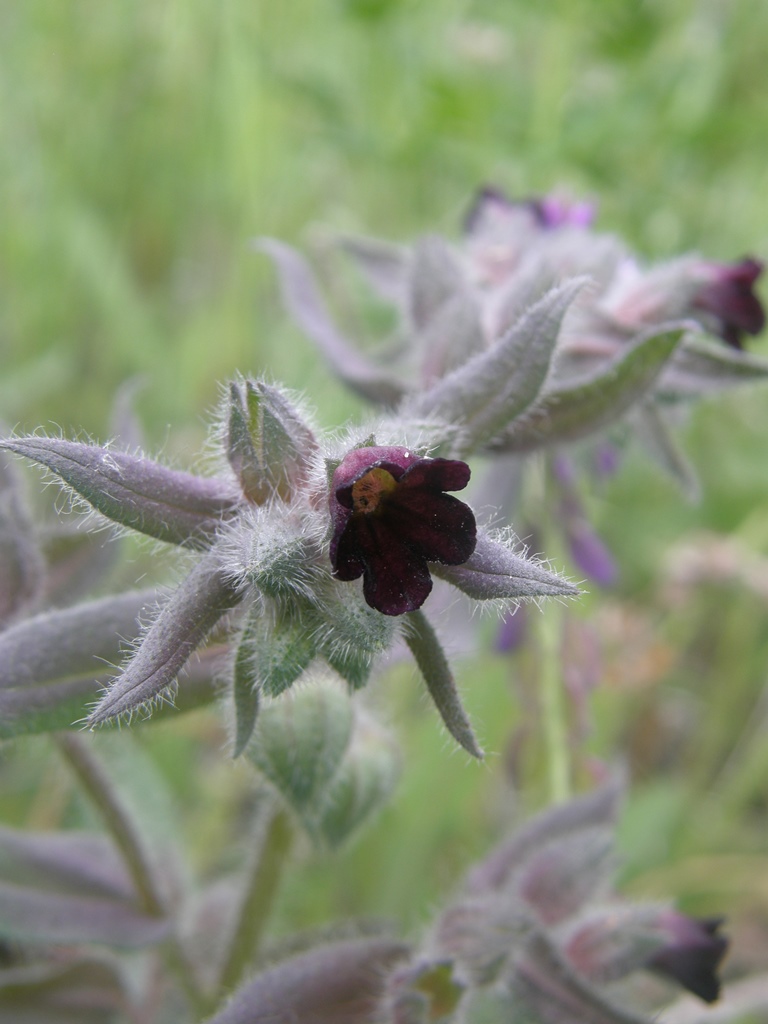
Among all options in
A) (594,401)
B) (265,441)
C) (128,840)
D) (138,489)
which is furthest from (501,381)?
(128,840)

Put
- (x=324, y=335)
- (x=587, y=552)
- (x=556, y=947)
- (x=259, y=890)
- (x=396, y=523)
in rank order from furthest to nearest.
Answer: (x=587, y=552) → (x=324, y=335) → (x=259, y=890) → (x=556, y=947) → (x=396, y=523)

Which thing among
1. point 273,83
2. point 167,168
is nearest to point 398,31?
point 273,83

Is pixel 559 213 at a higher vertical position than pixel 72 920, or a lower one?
higher

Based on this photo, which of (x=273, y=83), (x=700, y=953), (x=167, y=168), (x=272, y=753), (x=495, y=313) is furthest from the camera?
(x=167, y=168)

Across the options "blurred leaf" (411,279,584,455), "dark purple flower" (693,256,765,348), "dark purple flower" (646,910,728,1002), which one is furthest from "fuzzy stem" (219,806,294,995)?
"dark purple flower" (693,256,765,348)

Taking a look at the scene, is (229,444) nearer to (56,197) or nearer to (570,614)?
(570,614)

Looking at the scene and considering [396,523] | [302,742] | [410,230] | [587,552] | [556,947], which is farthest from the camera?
[410,230]

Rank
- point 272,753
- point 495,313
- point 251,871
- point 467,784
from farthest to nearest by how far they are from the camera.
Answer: point 467,784 < point 495,313 < point 251,871 < point 272,753

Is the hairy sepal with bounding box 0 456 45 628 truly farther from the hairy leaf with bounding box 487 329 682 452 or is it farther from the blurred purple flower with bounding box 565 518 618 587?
the blurred purple flower with bounding box 565 518 618 587

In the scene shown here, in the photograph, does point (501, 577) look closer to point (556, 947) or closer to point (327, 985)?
point (556, 947)
